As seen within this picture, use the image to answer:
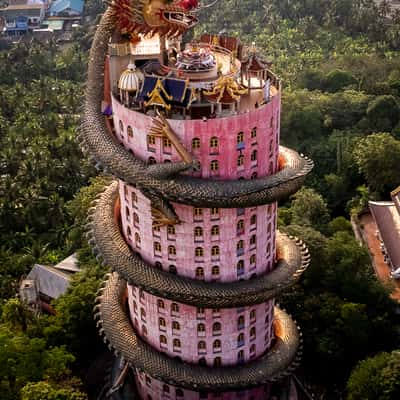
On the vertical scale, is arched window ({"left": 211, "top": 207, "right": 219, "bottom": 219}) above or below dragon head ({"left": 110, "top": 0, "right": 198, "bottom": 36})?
below

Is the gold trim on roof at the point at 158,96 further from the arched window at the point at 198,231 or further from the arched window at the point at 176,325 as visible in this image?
the arched window at the point at 176,325

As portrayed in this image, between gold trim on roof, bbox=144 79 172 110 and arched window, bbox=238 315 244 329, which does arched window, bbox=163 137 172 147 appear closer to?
gold trim on roof, bbox=144 79 172 110

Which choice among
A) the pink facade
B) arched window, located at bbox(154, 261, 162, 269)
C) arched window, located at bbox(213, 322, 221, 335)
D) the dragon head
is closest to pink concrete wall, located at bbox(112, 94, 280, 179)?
the pink facade

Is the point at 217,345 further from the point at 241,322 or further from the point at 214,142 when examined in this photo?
the point at 214,142

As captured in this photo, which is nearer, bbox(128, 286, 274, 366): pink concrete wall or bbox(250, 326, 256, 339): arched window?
bbox(128, 286, 274, 366): pink concrete wall

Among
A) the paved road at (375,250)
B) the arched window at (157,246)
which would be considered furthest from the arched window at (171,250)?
the paved road at (375,250)

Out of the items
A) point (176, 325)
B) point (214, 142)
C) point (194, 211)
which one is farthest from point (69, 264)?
point (214, 142)
